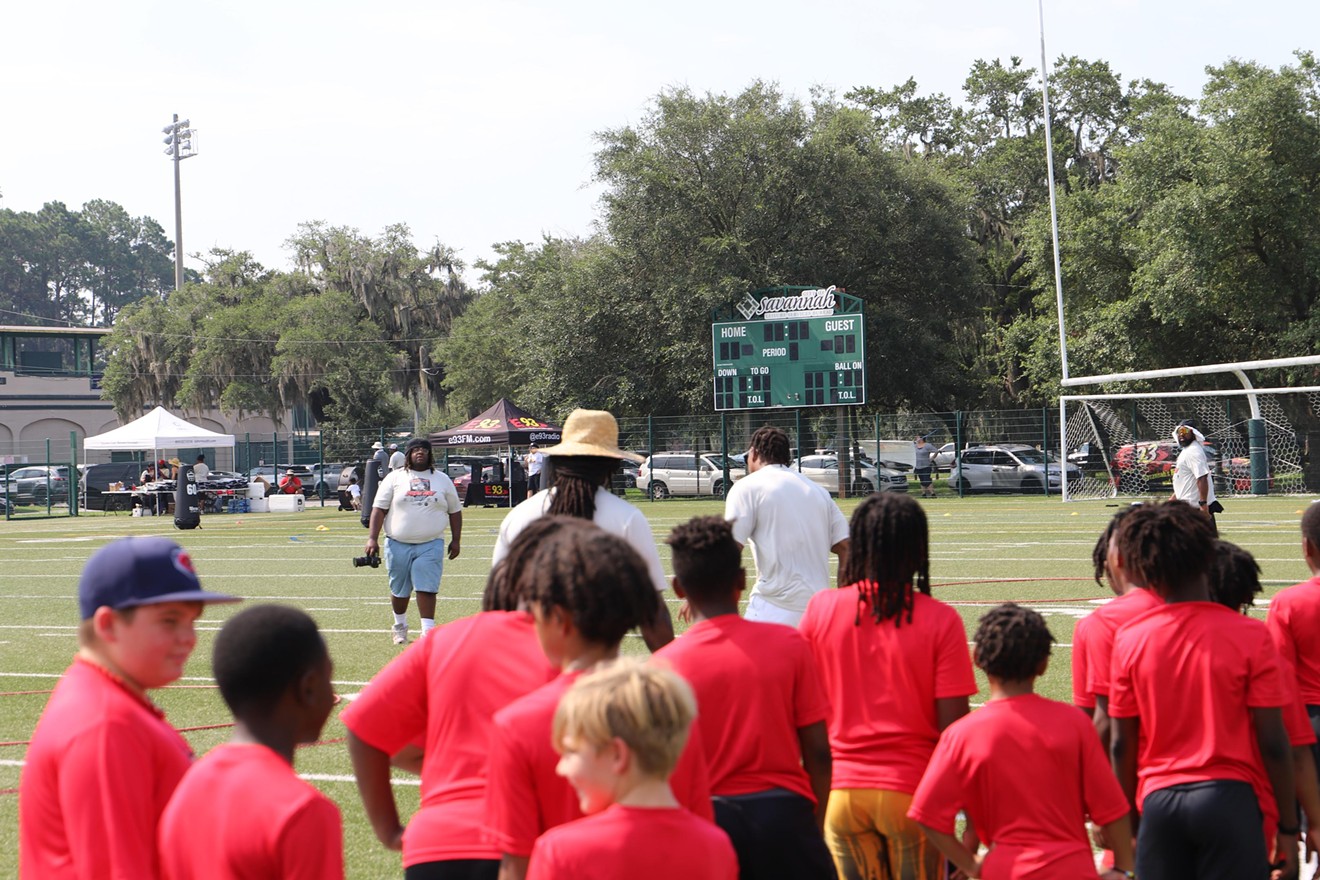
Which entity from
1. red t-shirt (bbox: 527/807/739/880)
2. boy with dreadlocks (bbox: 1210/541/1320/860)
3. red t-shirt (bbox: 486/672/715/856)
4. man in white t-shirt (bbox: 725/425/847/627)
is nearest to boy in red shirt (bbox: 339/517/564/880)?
red t-shirt (bbox: 486/672/715/856)

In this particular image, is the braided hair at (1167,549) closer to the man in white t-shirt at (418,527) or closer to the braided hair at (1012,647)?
the braided hair at (1012,647)

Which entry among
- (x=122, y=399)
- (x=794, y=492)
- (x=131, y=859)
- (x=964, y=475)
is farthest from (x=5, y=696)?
(x=122, y=399)

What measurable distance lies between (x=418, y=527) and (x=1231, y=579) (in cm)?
857

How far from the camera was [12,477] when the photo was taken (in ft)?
182

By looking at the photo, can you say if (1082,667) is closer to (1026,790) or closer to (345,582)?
(1026,790)

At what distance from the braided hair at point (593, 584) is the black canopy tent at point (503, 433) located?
123 ft

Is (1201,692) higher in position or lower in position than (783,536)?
lower

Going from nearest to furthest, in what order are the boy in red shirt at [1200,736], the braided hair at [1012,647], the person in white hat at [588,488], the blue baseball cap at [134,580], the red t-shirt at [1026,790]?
the blue baseball cap at [134,580] → the red t-shirt at [1026,790] → the braided hair at [1012,647] → the boy in red shirt at [1200,736] → the person in white hat at [588,488]

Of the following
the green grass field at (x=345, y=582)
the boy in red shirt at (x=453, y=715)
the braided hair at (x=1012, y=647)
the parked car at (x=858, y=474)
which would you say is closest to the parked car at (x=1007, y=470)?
the parked car at (x=858, y=474)

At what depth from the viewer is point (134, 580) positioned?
3012 mm

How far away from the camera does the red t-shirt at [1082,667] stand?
4766mm

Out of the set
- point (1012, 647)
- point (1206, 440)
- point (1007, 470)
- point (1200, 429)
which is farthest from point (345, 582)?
point (1200, 429)

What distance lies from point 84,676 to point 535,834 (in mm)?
996

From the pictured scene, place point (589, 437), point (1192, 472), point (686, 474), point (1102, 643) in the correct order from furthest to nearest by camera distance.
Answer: point (686, 474)
point (1192, 472)
point (589, 437)
point (1102, 643)
